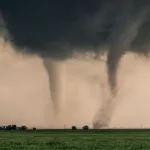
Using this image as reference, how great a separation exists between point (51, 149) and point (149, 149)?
11570mm

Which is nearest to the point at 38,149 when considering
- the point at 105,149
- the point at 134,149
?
the point at 105,149

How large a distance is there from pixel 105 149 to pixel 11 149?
1098cm

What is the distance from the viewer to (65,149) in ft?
147

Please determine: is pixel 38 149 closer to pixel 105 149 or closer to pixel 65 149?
pixel 65 149

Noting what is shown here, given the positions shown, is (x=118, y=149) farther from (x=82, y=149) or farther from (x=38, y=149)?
(x=38, y=149)

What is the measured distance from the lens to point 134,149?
147ft

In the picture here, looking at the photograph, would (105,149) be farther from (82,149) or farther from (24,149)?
(24,149)

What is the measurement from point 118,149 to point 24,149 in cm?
1100

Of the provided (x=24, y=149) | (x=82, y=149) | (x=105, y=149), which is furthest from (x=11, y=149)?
(x=105, y=149)

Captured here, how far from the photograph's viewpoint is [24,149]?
1736 inches

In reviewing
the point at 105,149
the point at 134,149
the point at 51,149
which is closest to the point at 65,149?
the point at 51,149

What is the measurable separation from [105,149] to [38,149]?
7857 mm

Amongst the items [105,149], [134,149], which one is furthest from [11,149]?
[134,149]

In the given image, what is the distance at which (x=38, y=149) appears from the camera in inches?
1716
